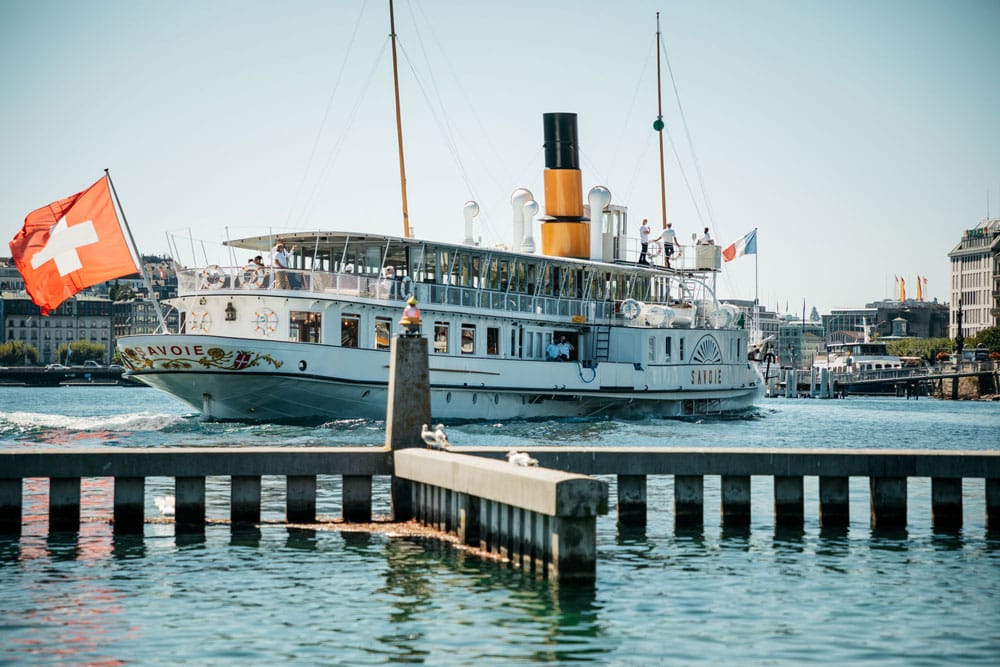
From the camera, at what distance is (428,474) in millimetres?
20125

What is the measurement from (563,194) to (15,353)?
146088mm

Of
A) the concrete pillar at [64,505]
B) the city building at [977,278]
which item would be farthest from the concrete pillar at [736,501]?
the city building at [977,278]

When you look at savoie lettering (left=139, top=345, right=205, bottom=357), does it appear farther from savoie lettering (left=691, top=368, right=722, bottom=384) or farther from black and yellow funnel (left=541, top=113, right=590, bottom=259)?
savoie lettering (left=691, top=368, right=722, bottom=384)

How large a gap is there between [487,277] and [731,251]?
1464 cm

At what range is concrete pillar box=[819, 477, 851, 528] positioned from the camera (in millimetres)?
22062

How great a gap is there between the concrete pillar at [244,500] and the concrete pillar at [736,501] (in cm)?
788

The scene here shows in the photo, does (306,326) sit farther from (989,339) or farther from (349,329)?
(989,339)

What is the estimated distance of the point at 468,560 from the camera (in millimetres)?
18812

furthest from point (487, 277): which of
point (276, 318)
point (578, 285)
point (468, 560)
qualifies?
point (468, 560)

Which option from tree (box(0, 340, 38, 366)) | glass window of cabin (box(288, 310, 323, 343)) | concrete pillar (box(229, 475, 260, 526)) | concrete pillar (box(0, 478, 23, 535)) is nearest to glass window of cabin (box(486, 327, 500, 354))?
glass window of cabin (box(288, 310, 323, 343))

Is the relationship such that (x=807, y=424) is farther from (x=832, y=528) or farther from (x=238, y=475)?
(x=238, y=475)

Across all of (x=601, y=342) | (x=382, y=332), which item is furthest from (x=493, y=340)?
(x=601, y=342)

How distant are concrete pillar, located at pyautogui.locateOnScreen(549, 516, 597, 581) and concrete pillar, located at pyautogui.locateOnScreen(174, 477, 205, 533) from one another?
7079 mm

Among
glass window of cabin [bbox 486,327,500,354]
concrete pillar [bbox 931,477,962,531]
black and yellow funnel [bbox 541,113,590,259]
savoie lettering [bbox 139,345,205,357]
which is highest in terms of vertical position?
black and yellow funnel [bbox 541,113,590,259]
